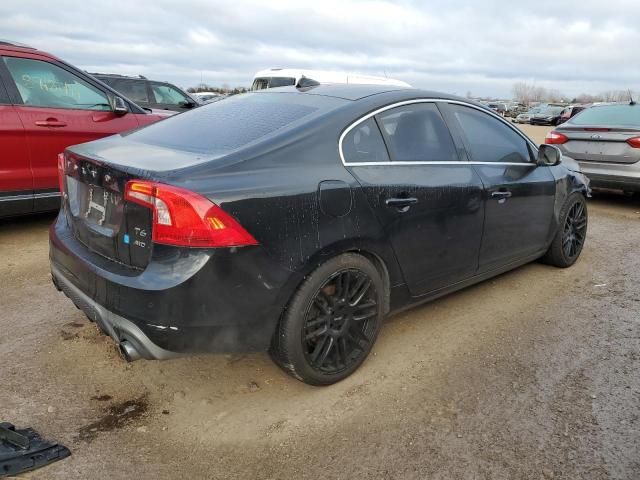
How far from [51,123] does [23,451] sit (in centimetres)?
377

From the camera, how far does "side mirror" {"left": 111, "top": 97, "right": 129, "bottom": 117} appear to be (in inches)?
219

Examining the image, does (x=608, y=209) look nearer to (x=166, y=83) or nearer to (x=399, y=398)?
(x=399, y=398)

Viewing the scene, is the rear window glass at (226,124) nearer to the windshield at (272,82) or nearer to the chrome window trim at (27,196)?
the chrome window trim at (27,196)

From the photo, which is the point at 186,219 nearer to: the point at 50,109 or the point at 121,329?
the point at 121,329

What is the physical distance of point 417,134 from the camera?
3.30 meters

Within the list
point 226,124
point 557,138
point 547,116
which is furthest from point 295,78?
point 547,116

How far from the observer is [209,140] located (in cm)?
280

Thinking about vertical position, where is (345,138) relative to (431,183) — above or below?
above

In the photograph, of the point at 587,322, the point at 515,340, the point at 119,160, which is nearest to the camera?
the point at 119,160

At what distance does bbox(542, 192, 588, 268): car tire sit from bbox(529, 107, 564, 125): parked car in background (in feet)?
120

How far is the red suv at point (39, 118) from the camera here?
4.93 meters

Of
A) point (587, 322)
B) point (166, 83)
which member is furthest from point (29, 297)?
point (166, 83)

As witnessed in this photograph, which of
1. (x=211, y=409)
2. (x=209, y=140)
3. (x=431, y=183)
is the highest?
(x=209, y=140)

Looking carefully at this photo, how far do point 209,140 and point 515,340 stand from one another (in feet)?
7.54
